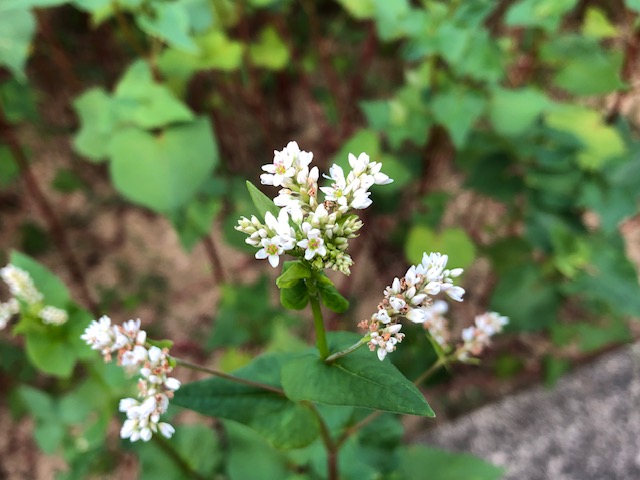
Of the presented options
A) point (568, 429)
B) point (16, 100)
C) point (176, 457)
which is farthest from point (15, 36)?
point (568, 429)

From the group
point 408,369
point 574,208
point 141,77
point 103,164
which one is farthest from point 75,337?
point 103,164

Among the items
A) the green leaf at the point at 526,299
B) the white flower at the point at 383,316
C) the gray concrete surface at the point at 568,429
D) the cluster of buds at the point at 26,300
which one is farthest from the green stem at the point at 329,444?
the green leaf at the point at 526,299

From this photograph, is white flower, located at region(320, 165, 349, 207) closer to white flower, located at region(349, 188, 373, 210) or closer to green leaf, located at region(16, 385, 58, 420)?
white flower, located at region(349, 188, 373, 210)

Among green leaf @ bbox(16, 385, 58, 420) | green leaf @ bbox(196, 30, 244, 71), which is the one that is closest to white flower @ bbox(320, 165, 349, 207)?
green leaf @ bbox(196, 30, 244, 71)

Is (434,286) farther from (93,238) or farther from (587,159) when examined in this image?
(93,238)

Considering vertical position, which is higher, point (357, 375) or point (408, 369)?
point (408, 369)

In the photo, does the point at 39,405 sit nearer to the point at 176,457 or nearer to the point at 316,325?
the point at 176,457
